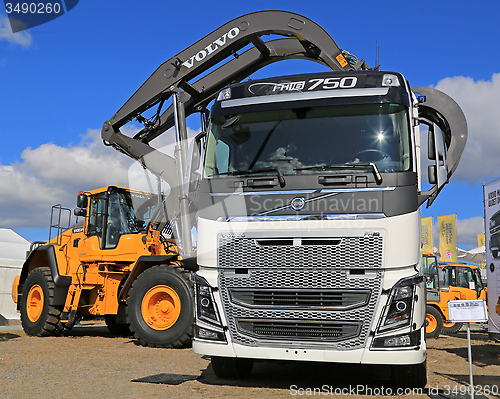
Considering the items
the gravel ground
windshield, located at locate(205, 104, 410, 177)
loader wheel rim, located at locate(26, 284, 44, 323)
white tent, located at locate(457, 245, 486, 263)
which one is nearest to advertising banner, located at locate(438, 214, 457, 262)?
white tent, located at locate(457, 245, 486, 263)

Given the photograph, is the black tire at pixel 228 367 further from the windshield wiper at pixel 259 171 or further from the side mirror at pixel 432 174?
the side mirror at pixel 432 174

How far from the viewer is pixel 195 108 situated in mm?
10734

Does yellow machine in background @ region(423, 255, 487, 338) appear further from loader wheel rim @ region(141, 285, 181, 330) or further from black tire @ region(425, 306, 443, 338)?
loader wheel rim @ region(141, 285, 181, 330)

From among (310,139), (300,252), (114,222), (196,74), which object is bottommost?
(300,252)

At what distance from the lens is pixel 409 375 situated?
5.31m

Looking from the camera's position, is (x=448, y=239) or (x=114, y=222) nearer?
(x=114, y=222)

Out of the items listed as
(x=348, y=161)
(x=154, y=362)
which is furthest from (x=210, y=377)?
(x=348, y=161)

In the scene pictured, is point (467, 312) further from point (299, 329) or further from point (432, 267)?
point (432, 267)

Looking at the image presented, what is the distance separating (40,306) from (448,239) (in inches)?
902

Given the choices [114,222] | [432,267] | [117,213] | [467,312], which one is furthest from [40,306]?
[432,267]

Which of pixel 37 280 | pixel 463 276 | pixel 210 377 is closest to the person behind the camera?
pixel 210 377

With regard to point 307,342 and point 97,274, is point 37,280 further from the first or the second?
point 307,342

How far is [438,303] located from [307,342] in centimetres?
1019

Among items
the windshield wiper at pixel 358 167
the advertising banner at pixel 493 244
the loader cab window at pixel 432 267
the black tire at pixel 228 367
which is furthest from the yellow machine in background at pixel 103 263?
the loader cab window at pixel 432 267
